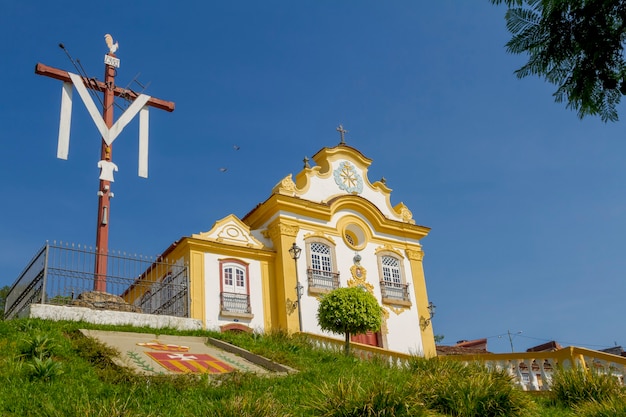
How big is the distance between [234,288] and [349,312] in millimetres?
9319

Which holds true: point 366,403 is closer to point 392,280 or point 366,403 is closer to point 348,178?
point 392,280

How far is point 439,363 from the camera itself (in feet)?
40.8

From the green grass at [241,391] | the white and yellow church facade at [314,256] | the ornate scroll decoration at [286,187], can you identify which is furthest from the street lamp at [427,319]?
the green grass at [241,391]

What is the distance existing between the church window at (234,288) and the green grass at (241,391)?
40.1 ft

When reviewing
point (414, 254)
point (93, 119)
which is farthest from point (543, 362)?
point (414, 254)

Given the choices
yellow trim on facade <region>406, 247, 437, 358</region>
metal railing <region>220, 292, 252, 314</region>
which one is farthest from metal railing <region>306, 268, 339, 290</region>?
yellow trim on facade <region>406, 247, 437, 358</region>

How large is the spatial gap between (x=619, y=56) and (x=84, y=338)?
10739 millimetres

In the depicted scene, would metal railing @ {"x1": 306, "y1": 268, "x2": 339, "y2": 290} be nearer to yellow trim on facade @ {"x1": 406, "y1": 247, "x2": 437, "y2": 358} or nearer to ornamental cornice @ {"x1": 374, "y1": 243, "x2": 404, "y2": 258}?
ornamental cornice @ {"x1": 374, "y1": 243, "x2": 404, "y2": 258}

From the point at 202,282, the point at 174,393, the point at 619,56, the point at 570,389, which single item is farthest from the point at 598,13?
the point at 202,282

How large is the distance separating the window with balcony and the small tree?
795 cm

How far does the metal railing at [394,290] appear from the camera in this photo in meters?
27.9

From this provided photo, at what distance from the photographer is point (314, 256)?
26.7 meters

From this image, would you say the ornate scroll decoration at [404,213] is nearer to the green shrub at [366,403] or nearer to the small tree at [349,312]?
the small tree at [349,312]

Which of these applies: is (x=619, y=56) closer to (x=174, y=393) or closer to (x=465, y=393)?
(x=465, y=393)
